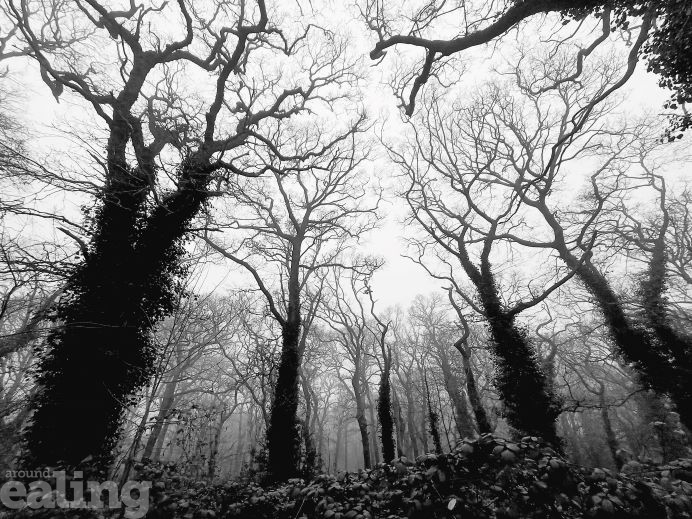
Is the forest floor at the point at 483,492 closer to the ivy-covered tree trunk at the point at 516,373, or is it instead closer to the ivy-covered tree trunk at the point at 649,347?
the ivy-covered tree trunk at the point at 516,373

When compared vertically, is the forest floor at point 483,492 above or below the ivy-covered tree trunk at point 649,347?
below

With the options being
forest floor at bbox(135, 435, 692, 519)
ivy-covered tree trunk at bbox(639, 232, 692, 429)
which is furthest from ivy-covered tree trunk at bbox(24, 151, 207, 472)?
ivy-covered tree trunk at bbox(639, 232, 692, 429)

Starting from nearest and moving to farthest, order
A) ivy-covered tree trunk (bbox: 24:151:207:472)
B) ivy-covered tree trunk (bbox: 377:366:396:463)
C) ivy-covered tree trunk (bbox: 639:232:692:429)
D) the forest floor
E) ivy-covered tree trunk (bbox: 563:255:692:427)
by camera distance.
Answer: the forest floor, ivy-covered tree trunk (bbox: 24:151:207:472), ivy-covered tree trunk (bbox: 639:232:692:429), ivy-covered tree trunk (bbox: 563:255:692:427), ivy-covered tree trunk (bbox: 377:366:396:463)

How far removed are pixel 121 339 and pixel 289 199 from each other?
8.05 m

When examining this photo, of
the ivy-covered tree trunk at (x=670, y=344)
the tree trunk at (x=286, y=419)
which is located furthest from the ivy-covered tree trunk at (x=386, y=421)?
the ivy-covered tree trunk at (x=670, y=344)

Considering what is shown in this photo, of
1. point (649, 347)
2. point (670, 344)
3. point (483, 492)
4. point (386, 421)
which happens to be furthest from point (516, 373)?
point (483, 492)

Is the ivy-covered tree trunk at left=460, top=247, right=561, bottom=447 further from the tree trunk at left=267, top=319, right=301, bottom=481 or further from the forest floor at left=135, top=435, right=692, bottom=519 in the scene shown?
the forest floor at left=135, top=435, right=692, bottom=519

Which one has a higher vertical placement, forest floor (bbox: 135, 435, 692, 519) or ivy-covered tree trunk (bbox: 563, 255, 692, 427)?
ivy-covered tree trunk (bbox: 563, 255, 692, 427)

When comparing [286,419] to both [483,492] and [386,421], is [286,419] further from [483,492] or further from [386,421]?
[483,492]

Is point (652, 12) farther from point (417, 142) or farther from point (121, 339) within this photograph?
point (121, 339)

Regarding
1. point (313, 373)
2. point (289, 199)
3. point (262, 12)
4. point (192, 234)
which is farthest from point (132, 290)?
point (313, 373)

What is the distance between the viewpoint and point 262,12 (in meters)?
5.72

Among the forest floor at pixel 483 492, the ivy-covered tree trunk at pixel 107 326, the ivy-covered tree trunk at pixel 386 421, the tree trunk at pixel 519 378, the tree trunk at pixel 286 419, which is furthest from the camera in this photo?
the ivy-covered tree trunk at pixel 386 421

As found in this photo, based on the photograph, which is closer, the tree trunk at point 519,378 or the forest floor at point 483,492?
the forest floor at point 483,492
